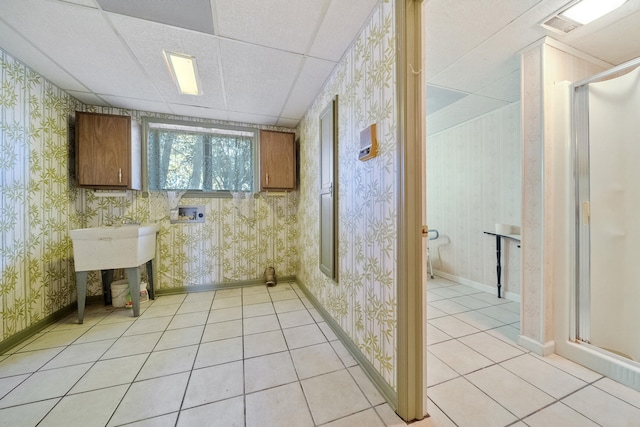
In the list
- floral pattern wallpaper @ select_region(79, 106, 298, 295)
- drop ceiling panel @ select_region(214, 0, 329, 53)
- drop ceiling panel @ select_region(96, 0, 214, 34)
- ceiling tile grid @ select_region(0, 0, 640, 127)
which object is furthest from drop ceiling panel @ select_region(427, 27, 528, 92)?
floral pattern wallpaper @ select_region(79, 106, 298, 295)

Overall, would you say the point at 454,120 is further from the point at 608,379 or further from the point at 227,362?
the point at 227,362

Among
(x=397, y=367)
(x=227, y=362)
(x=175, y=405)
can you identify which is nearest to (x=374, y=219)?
(x=397, y=367)

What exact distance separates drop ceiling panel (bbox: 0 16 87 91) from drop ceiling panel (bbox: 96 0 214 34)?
87 centimetres

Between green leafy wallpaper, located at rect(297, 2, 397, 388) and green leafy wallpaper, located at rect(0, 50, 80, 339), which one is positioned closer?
green leafy wallpaper, located at rect(297, 2, 397, 388)

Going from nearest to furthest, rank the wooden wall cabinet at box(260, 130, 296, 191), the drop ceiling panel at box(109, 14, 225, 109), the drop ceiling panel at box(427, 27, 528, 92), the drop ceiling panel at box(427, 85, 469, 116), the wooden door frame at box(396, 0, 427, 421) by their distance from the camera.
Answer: the wooden door frame at box(396, 0, 427, 421) < the drop ceiling panel at box(109, 14, 225, 109) < the drop ceiling panel at box(427, 27, 528, 92) < the drop ceiling panel at box(427, 85, 469, 116) < the wooden wall cabinet at box(260, 130, 296, 191)

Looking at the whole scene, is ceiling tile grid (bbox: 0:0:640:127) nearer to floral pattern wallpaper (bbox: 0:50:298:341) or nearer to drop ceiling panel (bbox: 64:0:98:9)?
drop ceiling panel (bbox: 64:0:98:9)

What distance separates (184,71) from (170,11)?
70 centimetres

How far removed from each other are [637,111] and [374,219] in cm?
178

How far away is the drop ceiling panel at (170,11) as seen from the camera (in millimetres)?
1339

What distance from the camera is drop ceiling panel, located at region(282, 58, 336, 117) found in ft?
6.49

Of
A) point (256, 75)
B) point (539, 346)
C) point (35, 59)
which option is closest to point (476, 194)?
point (539, 346)

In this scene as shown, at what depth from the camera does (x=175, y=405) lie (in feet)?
4.13

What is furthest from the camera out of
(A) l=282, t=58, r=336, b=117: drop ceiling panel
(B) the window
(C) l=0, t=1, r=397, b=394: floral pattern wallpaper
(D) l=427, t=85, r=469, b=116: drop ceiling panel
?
(B) the window

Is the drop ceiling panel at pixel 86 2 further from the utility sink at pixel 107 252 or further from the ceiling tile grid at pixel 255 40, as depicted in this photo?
the utility sink at pixel 107 252
